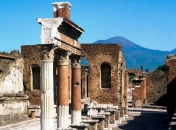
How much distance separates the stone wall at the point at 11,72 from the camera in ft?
81.8

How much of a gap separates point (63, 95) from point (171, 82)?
48.6 ft

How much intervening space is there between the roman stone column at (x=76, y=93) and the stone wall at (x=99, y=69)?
31.5 ft

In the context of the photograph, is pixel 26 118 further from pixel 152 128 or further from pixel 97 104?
pixel 152 128

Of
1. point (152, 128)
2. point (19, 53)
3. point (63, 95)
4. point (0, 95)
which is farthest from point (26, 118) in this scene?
point (63, 95)

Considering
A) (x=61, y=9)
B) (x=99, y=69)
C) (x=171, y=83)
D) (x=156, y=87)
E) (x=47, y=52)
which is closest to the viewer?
(x=47, y=52)

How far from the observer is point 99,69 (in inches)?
1016

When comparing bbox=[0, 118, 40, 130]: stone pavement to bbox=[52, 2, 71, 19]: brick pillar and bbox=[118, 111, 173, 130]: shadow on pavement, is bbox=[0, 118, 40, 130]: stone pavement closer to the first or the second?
bbox=[118, 111, 173, 130]: shadow on pavement

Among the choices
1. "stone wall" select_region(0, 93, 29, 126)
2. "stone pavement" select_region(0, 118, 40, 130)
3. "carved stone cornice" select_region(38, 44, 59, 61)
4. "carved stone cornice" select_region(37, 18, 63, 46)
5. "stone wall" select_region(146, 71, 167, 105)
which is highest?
"carved stone cornice" select_region(37, 18, 63, 46)

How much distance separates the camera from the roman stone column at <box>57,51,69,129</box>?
44.9ft

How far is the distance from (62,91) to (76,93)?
205 centimetres

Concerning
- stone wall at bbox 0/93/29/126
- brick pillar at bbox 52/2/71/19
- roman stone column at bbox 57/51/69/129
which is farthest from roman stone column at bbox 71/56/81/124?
stone wall at bbox 0/93/29/126

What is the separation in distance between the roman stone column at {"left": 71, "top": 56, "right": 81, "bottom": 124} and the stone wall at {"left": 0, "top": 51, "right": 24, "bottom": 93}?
10.0 m

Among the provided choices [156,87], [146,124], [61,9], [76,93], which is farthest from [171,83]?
[61,9]

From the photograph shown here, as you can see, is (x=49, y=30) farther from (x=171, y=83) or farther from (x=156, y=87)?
(x=156, y=87)
